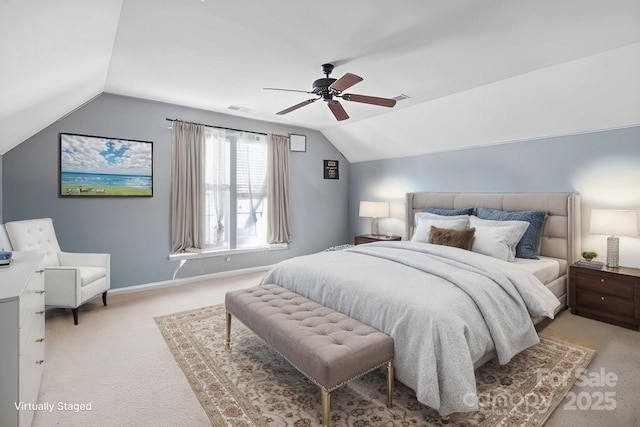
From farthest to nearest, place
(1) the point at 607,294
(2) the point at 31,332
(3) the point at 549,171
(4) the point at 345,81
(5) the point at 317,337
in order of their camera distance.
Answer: (3) the point at 549,171
(1) the point at 607,294
(4) the point at 345,81
(5) the point at 317,337
(2) the point at 31,332

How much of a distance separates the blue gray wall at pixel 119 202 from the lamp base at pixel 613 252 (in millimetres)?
4372

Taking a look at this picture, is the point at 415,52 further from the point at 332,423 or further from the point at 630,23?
the point at 332,423

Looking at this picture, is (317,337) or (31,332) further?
(317,337)

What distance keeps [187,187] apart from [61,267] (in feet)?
5.85

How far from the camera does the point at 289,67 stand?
3.12m

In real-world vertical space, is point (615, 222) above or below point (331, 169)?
below

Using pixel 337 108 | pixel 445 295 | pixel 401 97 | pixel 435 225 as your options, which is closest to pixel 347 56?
pixel 337 108

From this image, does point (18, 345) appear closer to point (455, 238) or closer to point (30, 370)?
point (30, 370)

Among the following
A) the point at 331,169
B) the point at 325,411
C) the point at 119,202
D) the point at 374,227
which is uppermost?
the point at 331,169

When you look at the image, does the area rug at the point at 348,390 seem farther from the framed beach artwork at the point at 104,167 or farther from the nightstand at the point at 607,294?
the framed beach artwork at the point at 104,167

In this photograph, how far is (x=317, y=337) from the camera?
193 cm

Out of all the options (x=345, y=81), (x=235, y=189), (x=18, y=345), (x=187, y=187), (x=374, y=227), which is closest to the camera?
(x=18, y=345)

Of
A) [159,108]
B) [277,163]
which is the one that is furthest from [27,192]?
[277,163]

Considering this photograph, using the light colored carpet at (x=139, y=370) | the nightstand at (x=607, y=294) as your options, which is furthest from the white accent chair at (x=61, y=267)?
the nightstand at (x=607, y=294)
